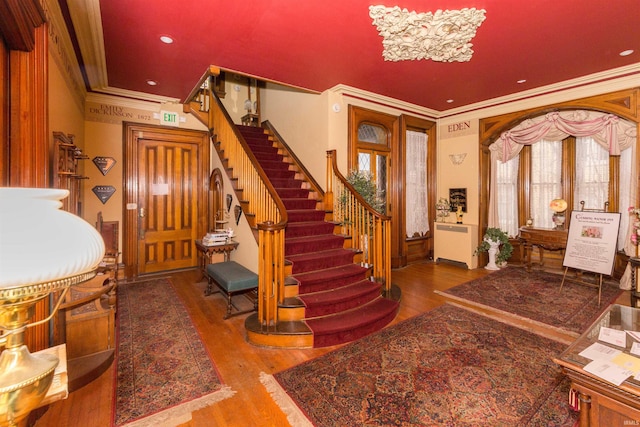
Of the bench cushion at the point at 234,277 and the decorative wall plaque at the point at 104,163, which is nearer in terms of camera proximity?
the bench cushion at the point at 234,277

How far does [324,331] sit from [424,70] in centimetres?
391

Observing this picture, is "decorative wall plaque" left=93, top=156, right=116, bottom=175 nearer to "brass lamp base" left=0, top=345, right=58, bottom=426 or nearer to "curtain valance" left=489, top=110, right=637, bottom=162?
"brass lamp base" left=0, top=345, right=58, bottom=426

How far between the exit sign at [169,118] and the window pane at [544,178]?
7167 mm

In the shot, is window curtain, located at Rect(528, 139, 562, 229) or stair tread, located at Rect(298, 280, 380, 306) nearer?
stair tread, located at Rect(298, 280, 380, 306)

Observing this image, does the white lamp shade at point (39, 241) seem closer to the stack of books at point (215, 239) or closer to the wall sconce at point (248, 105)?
the stack of books at point (215, 239)

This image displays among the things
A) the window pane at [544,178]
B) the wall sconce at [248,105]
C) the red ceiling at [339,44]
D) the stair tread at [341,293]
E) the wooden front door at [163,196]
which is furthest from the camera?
the wall sconce at [248,105]

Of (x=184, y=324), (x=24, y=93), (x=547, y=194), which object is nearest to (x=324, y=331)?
(x=184, y=324)

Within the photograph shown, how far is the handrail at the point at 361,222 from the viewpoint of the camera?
4.22m

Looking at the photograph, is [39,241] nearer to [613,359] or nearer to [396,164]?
[613,359]

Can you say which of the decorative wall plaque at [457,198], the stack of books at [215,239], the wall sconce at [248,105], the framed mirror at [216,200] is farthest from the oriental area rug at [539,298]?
the wall sconce at [248,105]

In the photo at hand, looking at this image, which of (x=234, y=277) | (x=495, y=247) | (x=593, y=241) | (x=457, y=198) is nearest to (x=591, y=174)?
(x=593, y=241)

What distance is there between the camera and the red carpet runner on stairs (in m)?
3.19

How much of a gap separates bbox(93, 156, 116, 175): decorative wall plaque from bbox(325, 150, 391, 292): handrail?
3.78 m

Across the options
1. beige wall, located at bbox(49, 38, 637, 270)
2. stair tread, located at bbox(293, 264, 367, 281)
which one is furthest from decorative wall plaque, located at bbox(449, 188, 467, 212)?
stair tread, located at bbox(293, 264, 367, 281)
